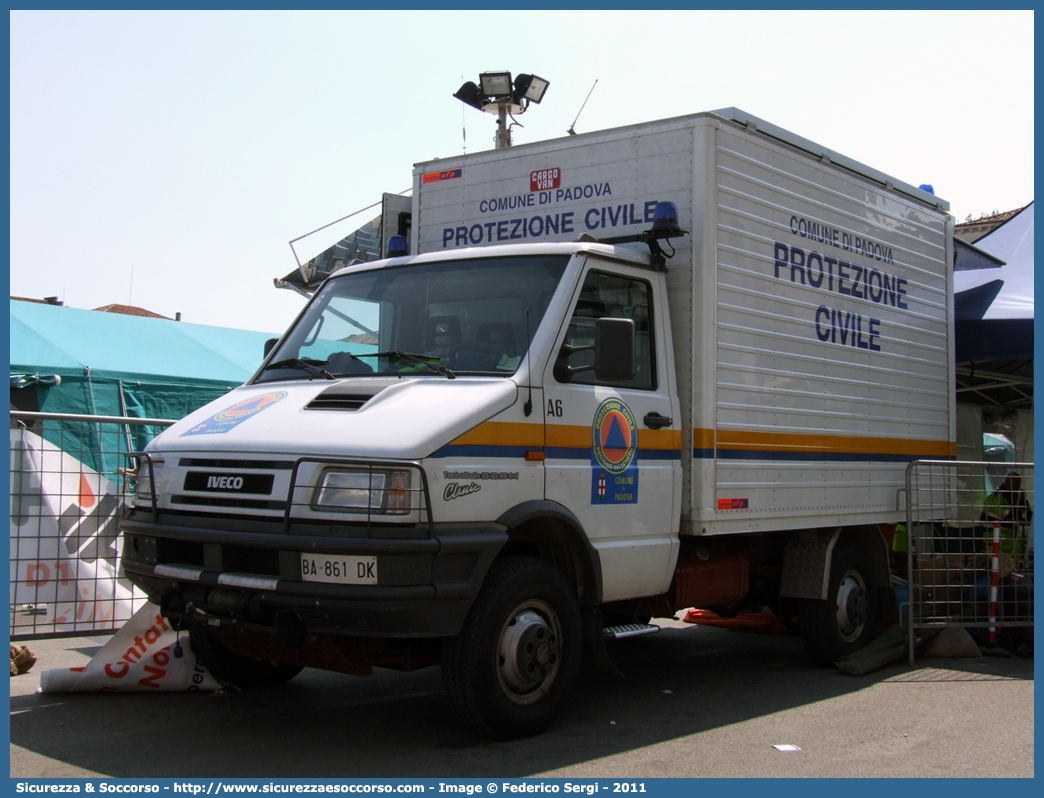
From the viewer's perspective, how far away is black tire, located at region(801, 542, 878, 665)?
7.79 m

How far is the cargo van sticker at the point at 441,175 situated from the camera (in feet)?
25.2

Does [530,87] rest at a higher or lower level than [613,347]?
higher

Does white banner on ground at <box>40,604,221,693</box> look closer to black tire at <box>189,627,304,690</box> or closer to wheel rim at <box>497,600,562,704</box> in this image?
black tire at <box>189,627,304,690</box>

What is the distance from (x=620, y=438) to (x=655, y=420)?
13.7 inches

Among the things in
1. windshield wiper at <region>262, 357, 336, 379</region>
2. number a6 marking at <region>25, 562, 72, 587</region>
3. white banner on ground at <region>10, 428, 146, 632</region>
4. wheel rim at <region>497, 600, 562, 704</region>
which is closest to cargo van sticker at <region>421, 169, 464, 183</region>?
windshield wiper at <region>262, 357, 336, 379</region>

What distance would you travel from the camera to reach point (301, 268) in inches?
373

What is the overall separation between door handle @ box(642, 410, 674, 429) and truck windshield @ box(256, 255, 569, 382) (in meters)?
0.96

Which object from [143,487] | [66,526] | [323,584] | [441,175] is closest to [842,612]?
[441,175]

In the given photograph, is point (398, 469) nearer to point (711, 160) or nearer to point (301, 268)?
point (711, 160)

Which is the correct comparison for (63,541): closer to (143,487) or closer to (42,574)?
(42,574)

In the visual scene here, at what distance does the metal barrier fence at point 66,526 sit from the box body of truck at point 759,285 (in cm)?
280

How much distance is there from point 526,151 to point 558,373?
2.43 m

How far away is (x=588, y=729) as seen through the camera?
5.71 m

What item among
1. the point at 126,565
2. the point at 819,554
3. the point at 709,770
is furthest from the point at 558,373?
the point at 819,554
